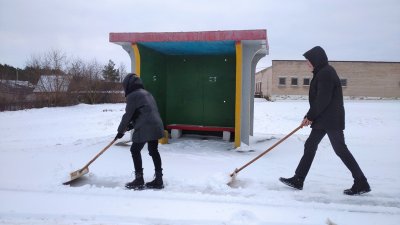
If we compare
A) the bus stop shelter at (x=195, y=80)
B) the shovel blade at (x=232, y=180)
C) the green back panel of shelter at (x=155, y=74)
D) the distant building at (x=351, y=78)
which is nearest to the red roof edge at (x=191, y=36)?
the bus stop shelter at (x=195, y=80)

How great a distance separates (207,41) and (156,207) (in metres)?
3.85

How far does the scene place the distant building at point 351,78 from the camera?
34.3m

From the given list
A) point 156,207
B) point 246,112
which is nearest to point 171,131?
point 246,112

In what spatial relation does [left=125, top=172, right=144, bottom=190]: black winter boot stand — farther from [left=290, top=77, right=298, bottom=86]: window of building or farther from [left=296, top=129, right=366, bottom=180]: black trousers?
[left=290, top=77, right=298, bottom=86]: window of building

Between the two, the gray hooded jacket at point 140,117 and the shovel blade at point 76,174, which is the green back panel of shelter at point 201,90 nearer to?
the shovel blade at point 76,174

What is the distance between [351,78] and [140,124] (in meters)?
35.1

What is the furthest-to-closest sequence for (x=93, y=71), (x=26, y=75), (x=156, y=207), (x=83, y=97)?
(x=93, y=71) → (x=83, y=97) → (x=26, y=75) → (x=156, y=207)

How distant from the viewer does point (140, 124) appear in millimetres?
4141

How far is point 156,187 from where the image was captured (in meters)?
4.23

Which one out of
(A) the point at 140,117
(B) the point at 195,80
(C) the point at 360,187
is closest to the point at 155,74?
(B) the point at 195,80

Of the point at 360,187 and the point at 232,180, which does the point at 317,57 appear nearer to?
the point at 360,187

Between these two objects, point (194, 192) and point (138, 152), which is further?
point (138, 152)

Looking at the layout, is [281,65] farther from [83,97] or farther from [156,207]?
[156,207]

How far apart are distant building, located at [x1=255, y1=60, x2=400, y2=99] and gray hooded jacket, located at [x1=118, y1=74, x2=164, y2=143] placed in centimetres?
3197
